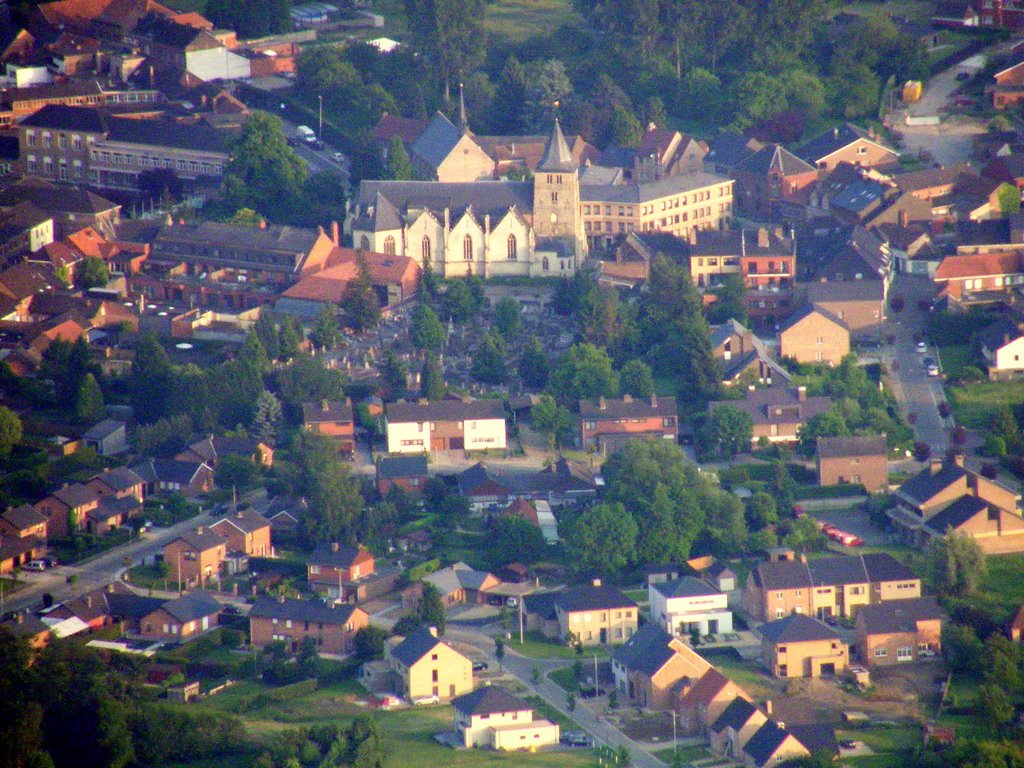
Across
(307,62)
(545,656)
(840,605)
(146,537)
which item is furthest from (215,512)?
(307,62)

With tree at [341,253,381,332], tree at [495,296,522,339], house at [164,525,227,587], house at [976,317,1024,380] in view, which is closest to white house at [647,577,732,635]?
house at [164,525,227,587]

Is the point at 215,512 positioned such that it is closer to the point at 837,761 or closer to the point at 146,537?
the point at 146,537

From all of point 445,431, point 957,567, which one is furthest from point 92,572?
point 957,567

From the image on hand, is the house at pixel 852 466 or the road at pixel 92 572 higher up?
the house at pixel 852 466

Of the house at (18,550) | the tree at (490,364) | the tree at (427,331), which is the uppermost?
the tree at (427,331)

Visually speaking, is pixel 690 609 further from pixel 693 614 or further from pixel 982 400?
pixel 982 400

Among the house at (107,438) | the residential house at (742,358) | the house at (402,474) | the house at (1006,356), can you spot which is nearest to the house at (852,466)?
the residential house at (742,358)

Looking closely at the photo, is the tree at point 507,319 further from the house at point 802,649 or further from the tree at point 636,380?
the house at point 802,649
